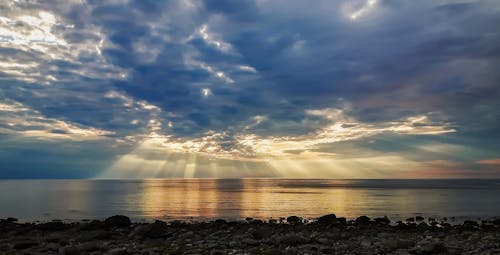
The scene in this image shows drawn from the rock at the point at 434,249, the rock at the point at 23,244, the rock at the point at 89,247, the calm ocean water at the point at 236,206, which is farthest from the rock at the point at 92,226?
the rock at the point at 434,249

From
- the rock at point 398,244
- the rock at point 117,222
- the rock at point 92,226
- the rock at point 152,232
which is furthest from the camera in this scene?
the rock at point 117,222

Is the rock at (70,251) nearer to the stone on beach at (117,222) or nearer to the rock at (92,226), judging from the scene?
the rock at (92,226)

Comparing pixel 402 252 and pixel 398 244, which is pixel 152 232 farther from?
pixel 402 252

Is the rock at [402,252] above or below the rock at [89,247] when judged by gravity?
below

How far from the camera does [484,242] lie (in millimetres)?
21656

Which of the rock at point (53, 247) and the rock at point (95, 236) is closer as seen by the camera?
the rock at point (53, 247)

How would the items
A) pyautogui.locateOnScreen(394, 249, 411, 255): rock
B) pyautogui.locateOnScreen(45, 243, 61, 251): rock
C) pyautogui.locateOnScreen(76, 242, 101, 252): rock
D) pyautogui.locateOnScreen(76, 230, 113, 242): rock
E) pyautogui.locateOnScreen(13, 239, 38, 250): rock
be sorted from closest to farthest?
pyautogui.locateOnScreen(394, 249, 411, 255): rock
pyautogui.locateOnScreen(76, 242, 101, 252): rock
pyautogui.locateOnScreen(45, 243, 61, 251): rock
pyautogui.locateOnScreen(13, 239, 38, 250): rock
pyautogui.locateOnScreen(76, 230, 113, 242): rock

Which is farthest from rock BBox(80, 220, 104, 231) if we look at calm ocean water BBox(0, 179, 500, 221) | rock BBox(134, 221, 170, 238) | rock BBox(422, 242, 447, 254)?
rock BBox(422, 242, 447, 254)

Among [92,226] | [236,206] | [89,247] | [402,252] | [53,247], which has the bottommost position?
Answer: [236,206]

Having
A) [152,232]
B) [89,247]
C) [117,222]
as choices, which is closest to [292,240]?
[152,232]

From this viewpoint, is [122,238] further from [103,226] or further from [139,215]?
[139,215]

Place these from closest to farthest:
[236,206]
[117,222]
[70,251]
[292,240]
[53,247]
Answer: [70,251], [53,247], [292,240], [117,222], [236,206]

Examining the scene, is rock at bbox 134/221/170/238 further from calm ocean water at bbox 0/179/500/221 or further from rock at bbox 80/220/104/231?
calm ocean water at bbox 0/179/500/221

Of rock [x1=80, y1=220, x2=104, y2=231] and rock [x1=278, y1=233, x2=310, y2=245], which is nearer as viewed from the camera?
rock [x1=278, y1=233, x2=310, y2=245]
